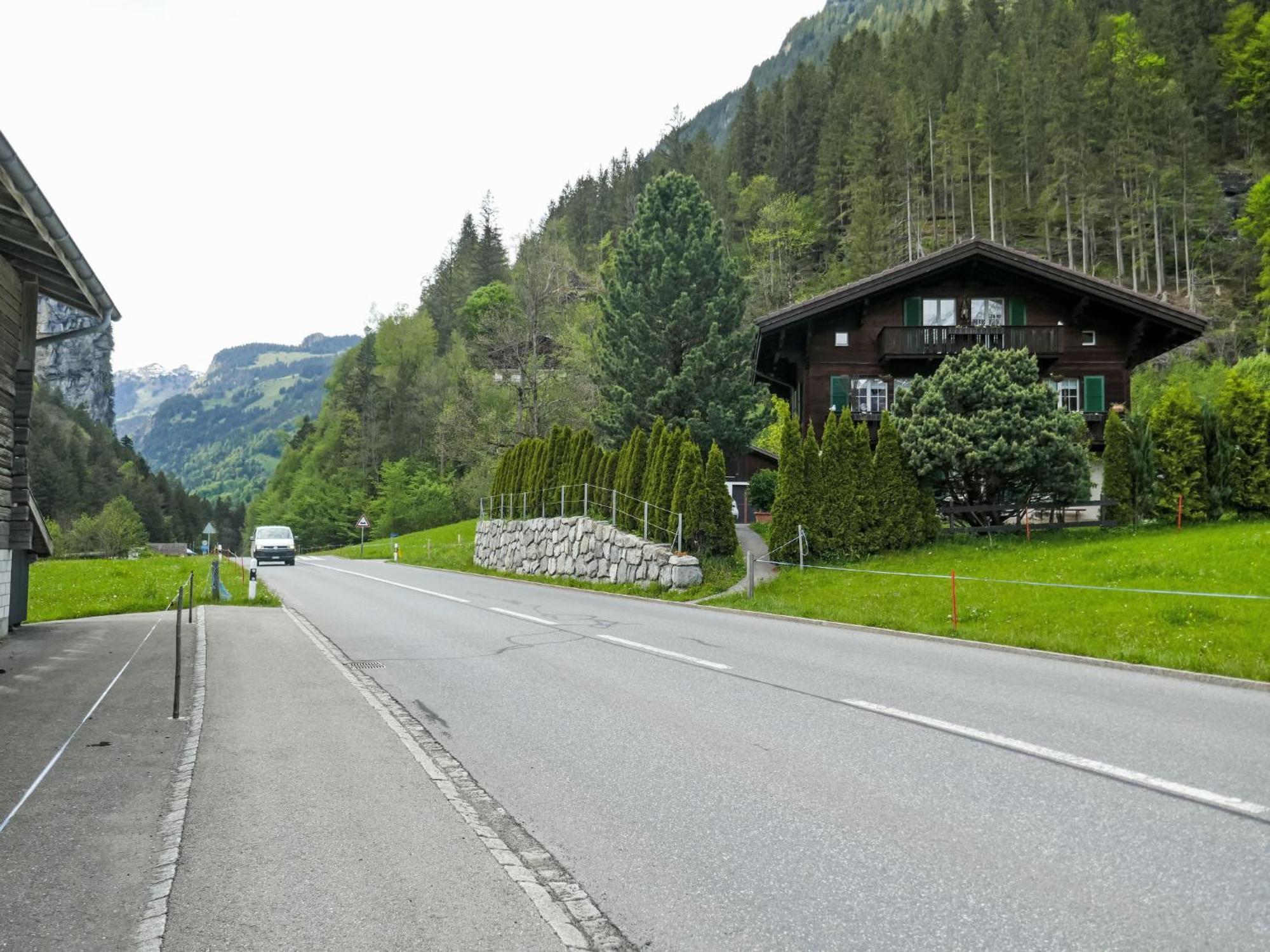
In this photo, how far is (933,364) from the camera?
119ft

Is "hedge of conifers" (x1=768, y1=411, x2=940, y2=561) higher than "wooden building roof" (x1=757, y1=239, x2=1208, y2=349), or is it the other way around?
"wooden building roof" (x1=757, y1=239, x2=1208, y2=349)

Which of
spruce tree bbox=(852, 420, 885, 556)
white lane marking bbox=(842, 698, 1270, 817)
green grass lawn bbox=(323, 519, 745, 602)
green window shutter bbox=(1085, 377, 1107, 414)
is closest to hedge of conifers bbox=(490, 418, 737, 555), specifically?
green grass lawn bbox=(323, 519, 745, 602)

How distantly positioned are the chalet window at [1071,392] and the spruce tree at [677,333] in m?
11.3

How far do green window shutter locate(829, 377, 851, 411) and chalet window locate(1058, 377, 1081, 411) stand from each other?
7.93m

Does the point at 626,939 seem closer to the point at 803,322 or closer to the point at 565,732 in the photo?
the point at 565,732

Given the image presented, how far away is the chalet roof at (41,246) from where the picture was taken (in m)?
10.5

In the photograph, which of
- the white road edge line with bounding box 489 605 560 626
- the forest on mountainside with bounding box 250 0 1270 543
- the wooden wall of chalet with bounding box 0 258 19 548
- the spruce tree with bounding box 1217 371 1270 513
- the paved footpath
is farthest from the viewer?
the forest on mountainside with bounding box 250 0 1270 543

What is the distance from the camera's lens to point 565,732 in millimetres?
7656

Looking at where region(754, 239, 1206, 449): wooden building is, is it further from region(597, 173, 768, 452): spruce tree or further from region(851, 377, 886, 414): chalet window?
region(597, 173, 768, 452): spruce tree

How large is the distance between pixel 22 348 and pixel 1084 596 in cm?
1776

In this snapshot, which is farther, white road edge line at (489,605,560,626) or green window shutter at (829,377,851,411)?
green window shutter at (829,377,851,411)

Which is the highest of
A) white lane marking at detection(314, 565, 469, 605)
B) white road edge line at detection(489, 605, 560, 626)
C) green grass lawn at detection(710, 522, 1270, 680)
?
green grass lawn at detection(710, 522, 1270, 680)

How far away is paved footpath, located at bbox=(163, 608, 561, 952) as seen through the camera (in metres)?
3.86

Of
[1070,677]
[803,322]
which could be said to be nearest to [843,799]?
[1070,677]
